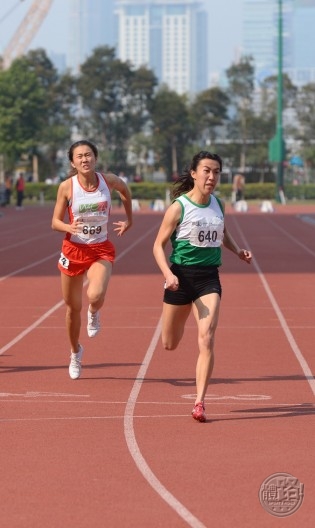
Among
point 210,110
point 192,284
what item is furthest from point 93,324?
point 210,110

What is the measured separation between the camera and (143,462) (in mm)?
8195

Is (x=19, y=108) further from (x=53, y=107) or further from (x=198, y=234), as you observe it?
(x=198, y=234)

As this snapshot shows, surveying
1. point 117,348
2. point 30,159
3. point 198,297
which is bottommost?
point 30,159

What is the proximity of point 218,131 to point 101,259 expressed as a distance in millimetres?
88873

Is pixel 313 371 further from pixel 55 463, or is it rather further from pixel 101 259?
pixel 55 463

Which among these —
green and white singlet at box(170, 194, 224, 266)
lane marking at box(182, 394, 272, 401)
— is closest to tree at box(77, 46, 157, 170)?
lane marking at box(182, 394, 272, 401)

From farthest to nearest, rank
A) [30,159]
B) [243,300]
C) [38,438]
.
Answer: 1. [30,159]
2. [243,300]
3. [38,438]

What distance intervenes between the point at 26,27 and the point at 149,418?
132 meters

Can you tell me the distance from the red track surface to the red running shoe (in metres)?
0.06

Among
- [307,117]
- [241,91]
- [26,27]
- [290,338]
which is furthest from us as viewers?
[26,27]

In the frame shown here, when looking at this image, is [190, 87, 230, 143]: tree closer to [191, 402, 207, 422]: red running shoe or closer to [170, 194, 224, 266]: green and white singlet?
[170, 194, 224, 266]: green and white singlet

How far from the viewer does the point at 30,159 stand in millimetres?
93688

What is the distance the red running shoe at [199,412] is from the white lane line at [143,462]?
0.42 meters

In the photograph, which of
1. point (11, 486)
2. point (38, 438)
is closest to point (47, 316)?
point (38, 438)
